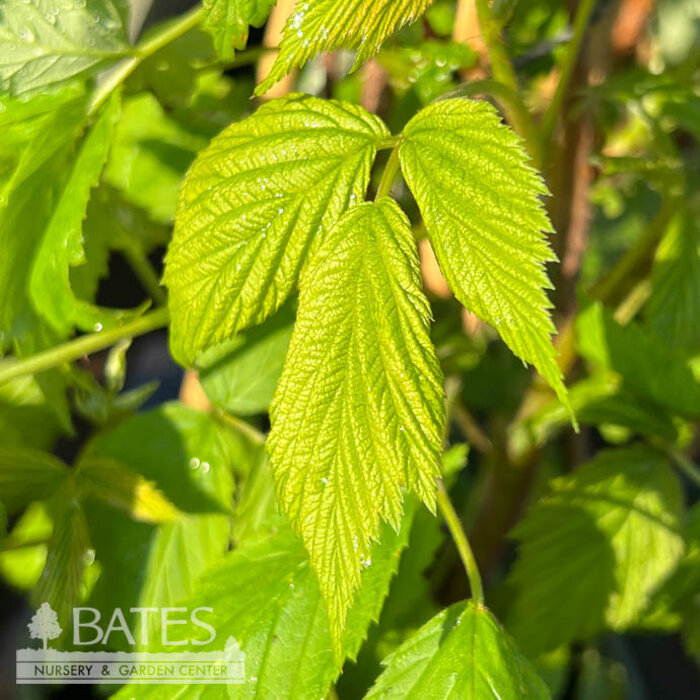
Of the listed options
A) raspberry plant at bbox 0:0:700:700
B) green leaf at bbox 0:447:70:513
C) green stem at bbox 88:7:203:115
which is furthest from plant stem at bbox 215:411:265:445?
green stem at bbox 88:7:203:115

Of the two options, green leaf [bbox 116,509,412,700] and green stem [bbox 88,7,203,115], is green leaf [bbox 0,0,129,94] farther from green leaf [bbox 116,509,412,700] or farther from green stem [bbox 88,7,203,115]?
green leaf [bbox 116,509,412,700]

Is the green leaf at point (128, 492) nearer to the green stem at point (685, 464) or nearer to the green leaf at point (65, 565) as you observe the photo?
the green leaf at point (65, 565)

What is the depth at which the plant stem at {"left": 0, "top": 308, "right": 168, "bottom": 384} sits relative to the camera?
0.48 m

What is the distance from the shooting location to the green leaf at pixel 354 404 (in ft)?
1.10

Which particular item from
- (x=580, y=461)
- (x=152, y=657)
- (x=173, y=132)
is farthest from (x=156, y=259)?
(x=152, y=657)

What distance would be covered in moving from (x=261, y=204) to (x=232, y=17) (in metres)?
0.08

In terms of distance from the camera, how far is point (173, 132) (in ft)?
2.24

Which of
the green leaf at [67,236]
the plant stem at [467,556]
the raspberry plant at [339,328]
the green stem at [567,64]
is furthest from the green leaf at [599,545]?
the green leaf at [67,236]

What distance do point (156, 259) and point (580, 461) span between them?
2.49 feet

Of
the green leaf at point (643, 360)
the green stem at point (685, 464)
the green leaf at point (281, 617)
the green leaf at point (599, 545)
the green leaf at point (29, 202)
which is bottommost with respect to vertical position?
the green leaf at point (599, 545)

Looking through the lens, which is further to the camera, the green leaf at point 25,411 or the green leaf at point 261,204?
the green leaf at point 25,411

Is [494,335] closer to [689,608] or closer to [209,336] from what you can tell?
[689,608]

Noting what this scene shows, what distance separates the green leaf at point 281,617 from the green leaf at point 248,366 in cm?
11

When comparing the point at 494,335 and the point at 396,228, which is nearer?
the point at 396,228
